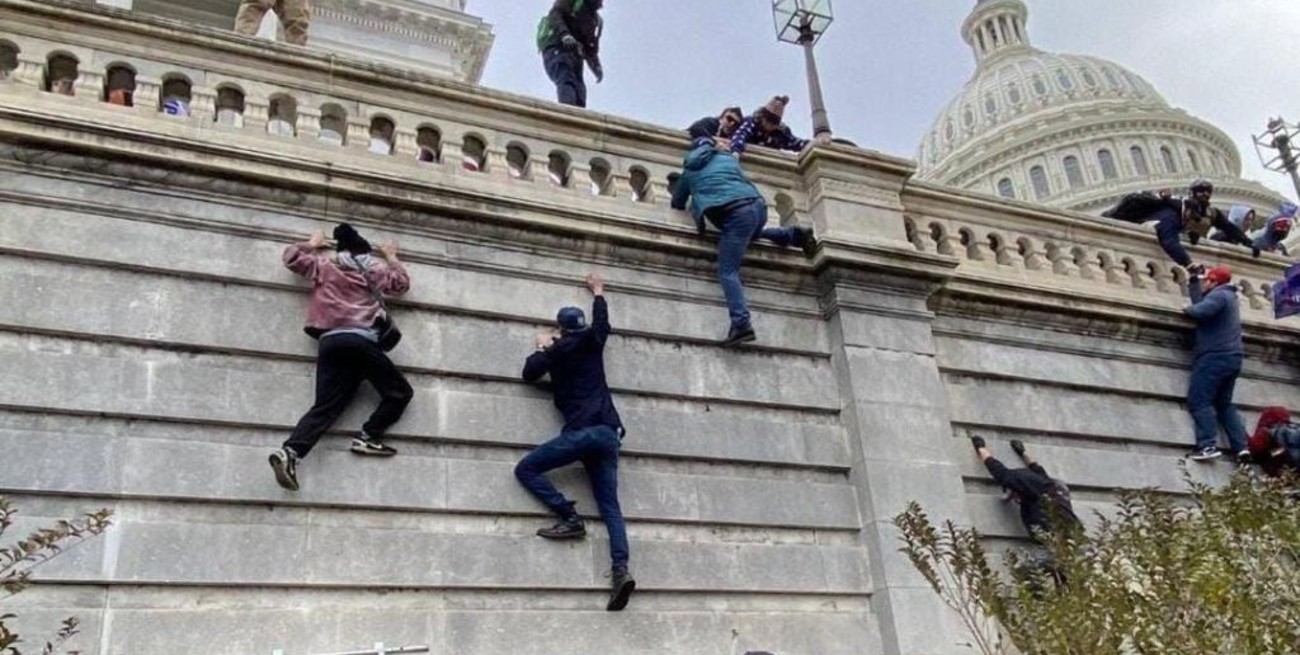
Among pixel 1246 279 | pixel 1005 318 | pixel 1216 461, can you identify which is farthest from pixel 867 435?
pixel 1246 279

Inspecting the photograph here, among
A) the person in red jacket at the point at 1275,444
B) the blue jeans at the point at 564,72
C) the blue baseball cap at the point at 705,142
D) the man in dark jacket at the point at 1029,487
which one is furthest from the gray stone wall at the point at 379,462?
the person in red jacket at the point at 1275,444

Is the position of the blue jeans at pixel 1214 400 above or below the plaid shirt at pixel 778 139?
below

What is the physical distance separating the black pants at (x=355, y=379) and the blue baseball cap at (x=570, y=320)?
1.38 meters

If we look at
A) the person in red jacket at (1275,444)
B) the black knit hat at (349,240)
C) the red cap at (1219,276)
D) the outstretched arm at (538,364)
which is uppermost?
the red cap at (1219,276)

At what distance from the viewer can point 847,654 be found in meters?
9.66

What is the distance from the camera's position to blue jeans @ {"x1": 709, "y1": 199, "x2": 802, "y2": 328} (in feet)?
35.0

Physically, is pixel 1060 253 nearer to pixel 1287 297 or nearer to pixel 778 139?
pixel 1287 297

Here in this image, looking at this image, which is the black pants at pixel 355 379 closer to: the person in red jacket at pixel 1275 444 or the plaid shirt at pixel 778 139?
the plaid shirt at pixel 778 139

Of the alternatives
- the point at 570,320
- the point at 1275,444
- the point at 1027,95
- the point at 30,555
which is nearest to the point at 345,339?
the point at 570,320

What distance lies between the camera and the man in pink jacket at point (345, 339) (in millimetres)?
8664

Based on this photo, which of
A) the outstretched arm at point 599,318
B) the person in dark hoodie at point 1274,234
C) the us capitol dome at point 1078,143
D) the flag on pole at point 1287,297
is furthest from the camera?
the us capitol dome at point 1078,143

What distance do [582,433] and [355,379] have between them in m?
1.75

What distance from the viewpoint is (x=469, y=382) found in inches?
372

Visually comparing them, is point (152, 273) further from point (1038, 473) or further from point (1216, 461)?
point (1216, 461)
